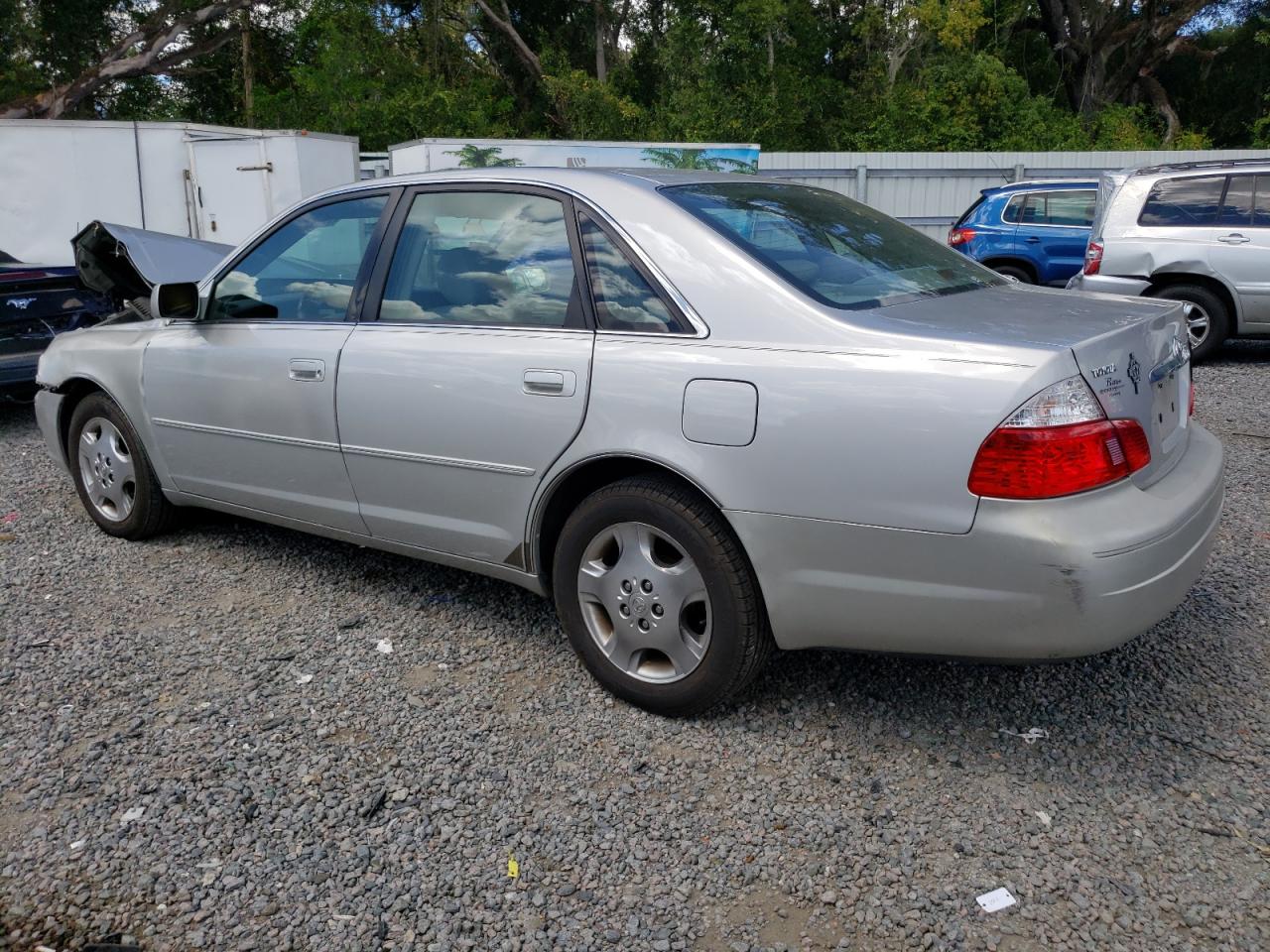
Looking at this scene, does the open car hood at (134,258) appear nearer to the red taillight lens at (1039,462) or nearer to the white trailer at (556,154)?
the red taillight lens at (1039,462)

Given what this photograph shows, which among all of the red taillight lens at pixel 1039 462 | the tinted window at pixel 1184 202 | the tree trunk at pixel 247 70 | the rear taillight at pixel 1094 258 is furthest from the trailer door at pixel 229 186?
the tree trunk at pixel 247 70

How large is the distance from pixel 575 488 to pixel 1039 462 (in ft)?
4.55

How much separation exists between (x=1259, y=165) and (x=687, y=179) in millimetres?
→ 7566

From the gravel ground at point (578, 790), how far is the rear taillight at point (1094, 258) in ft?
18.8

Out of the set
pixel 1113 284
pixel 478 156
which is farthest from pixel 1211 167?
pixel 478 156

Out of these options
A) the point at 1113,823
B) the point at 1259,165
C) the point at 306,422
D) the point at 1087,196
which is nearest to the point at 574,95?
the point at 1087,196

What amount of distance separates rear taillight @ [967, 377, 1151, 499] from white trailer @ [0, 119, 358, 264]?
438 inches

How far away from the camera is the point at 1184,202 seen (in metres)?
9.26

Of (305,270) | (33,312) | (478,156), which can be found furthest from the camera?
(478,156)

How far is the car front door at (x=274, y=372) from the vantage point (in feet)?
13.0

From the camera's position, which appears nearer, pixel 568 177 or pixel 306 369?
pixel 568 177

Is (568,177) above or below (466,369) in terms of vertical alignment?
above

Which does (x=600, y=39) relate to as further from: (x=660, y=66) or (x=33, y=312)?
(x=33, y=312)

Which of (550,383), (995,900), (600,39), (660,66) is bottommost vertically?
(995,900)
